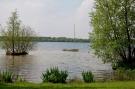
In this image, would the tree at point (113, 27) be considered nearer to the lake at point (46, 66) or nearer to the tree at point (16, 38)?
the lake at point (46, 66)

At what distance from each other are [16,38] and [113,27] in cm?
4998

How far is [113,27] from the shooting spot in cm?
4166

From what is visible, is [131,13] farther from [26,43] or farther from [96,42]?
[26,43]

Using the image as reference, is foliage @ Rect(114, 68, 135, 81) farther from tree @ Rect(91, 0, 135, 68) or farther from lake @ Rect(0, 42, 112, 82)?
tree @ Rect(91, 0, 135, 68)

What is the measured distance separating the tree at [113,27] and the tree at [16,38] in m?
46.6

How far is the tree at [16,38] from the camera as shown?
87000mm

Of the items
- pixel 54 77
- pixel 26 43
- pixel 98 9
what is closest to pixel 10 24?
pixel 26 43

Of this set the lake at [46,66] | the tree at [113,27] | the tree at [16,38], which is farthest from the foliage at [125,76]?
the tree at [16,38]

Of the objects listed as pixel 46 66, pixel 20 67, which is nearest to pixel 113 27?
pixel 46 66

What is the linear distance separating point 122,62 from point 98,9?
22.5ft

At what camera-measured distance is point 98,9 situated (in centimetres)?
4200

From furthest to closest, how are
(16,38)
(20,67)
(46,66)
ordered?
(16,38)
(46,66)
(20,67)

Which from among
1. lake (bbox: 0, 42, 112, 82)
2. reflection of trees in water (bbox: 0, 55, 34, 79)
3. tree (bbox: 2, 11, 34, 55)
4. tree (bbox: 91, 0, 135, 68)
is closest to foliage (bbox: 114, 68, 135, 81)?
lake (bbox: 0, 42, 112, 82)

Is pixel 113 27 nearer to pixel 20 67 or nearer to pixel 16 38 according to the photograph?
pixel 20 67
